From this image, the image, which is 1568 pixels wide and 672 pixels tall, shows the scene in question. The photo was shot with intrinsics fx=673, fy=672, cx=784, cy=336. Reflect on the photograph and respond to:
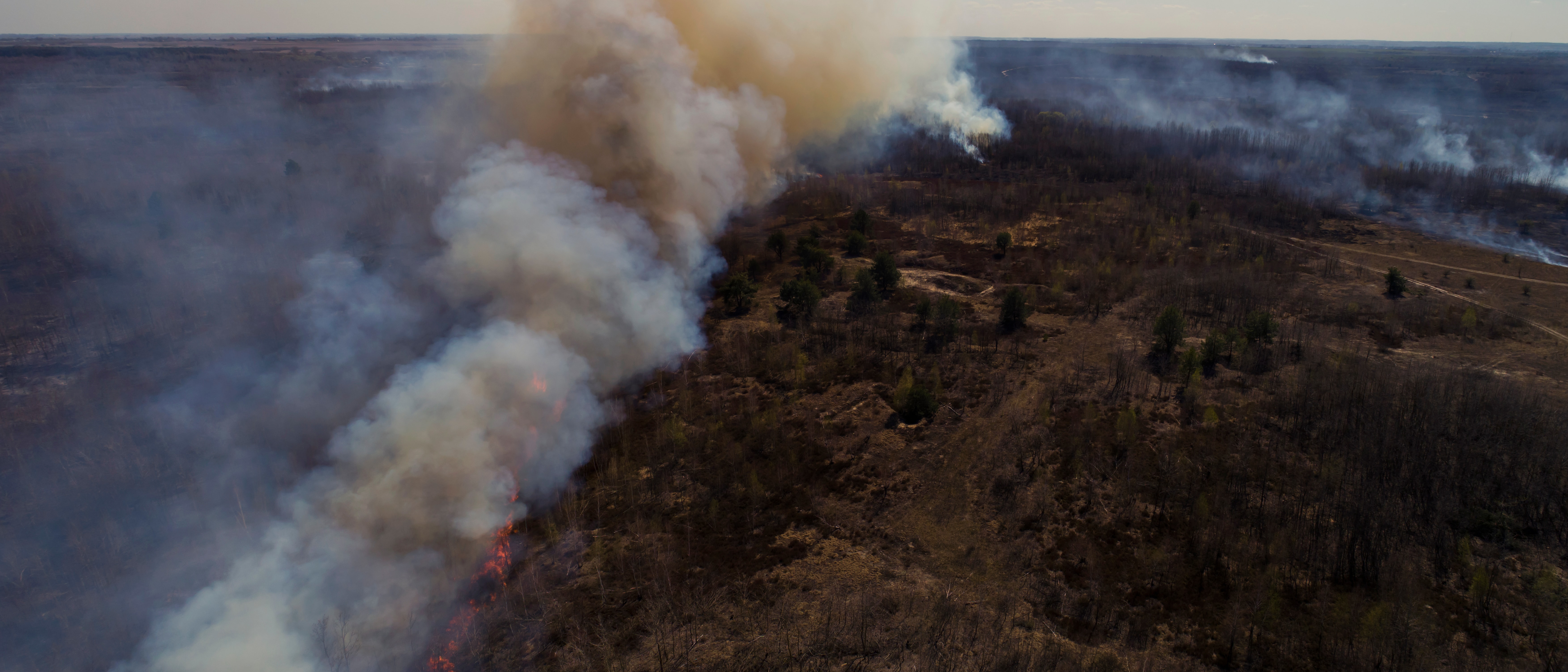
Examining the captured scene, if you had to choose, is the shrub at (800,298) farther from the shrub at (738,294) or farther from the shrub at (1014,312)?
the shrub at (1014,312)

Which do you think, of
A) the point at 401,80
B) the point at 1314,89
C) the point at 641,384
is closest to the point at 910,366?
the point at 641,384

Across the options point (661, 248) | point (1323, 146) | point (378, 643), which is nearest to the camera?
point (378, 643)

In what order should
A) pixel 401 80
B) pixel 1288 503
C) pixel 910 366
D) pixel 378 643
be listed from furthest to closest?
1. pixel 401 80
2. pixel 910 366
3. pixel 1288 503
4. pixel 378 643

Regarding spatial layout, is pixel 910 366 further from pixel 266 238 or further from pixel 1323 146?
pixel 1323 146

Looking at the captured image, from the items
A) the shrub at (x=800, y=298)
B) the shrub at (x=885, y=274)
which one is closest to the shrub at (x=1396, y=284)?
the shrub at (x=885, y=274)

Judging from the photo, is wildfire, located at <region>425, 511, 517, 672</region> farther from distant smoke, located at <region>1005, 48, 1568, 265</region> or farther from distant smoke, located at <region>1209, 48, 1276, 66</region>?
distant smoke, located at <region>1209, 48, 1276, 66</region>

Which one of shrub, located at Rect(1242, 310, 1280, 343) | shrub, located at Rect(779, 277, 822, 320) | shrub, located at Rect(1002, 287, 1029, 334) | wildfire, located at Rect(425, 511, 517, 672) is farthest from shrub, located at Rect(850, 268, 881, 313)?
wildfire, located at Rect(425, 511, 517, 672)
